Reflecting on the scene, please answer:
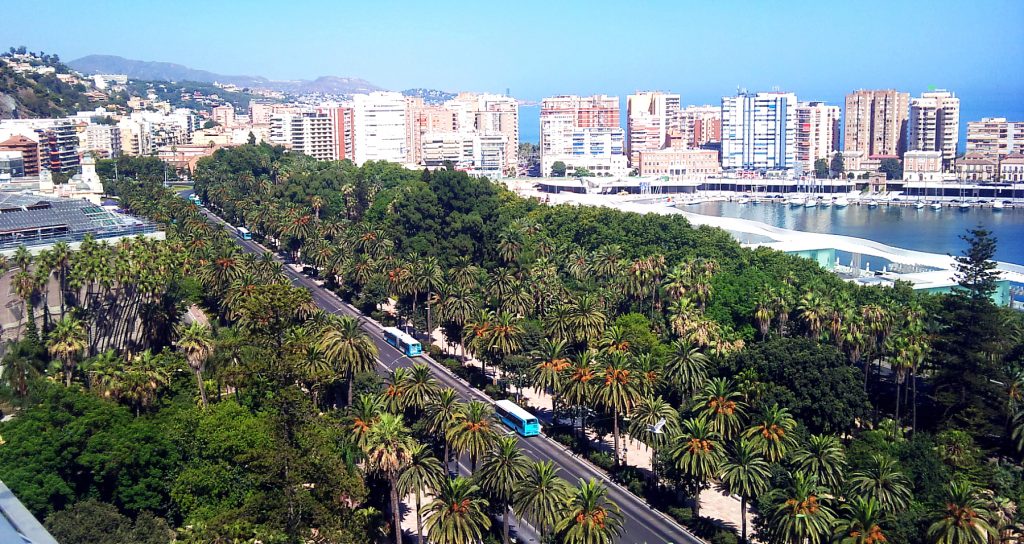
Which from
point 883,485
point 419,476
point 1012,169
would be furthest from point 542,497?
point 1012,169

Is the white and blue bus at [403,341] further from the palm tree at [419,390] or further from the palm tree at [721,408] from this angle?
the palm tree at [721,408]

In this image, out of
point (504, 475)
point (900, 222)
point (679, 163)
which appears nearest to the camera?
point (504, 475)

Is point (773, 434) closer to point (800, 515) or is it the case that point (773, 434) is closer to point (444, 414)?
point (800, 515)

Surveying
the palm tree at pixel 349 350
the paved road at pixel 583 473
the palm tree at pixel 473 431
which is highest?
the palm tree at pixel 349 350

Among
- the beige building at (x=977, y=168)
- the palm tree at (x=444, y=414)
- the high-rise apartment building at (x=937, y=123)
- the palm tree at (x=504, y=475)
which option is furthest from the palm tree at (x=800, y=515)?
the high-rise apartment building at (x=937, y=123)

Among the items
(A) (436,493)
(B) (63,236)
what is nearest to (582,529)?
(A) (436,493)

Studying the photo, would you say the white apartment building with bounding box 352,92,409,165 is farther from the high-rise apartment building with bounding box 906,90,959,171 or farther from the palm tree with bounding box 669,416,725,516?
the palm tree with bounding box 669,416,725,516
